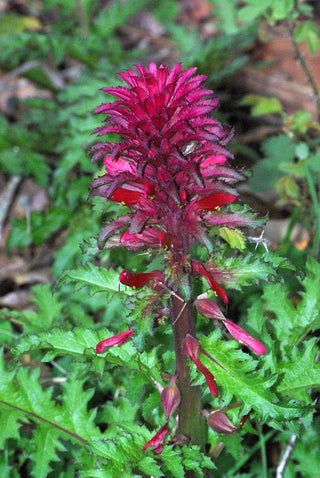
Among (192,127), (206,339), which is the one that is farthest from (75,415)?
(192,127)

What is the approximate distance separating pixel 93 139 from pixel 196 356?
7.07 feet

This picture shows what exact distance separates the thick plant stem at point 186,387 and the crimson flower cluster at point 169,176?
0.16ft

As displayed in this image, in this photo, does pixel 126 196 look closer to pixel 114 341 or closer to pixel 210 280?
pixel 210 280

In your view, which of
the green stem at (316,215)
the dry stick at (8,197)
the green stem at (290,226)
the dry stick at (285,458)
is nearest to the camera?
the dry stick at (285,458)

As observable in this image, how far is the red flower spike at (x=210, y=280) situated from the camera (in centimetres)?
181

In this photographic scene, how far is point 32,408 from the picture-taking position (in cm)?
248

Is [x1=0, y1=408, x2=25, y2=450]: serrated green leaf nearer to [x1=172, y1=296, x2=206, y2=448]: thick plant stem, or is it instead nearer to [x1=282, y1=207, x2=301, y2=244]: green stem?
[x1=172, y1=296, x2=206, y2=448]: thick plant stem

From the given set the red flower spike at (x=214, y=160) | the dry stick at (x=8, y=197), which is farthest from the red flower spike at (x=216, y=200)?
the dry stick at (x=8, y=197)

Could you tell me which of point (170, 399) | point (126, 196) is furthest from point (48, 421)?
point (126, 196)

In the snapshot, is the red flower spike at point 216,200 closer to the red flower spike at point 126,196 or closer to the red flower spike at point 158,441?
the red flower spike at point 126,196

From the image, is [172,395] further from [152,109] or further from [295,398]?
[152,109]

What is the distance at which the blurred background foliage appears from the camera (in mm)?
3025

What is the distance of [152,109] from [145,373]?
0.98 m

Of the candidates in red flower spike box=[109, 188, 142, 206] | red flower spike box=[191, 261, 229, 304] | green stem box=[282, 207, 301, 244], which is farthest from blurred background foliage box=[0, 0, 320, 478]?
red flower spike box=[191, 261, 229, 304]
